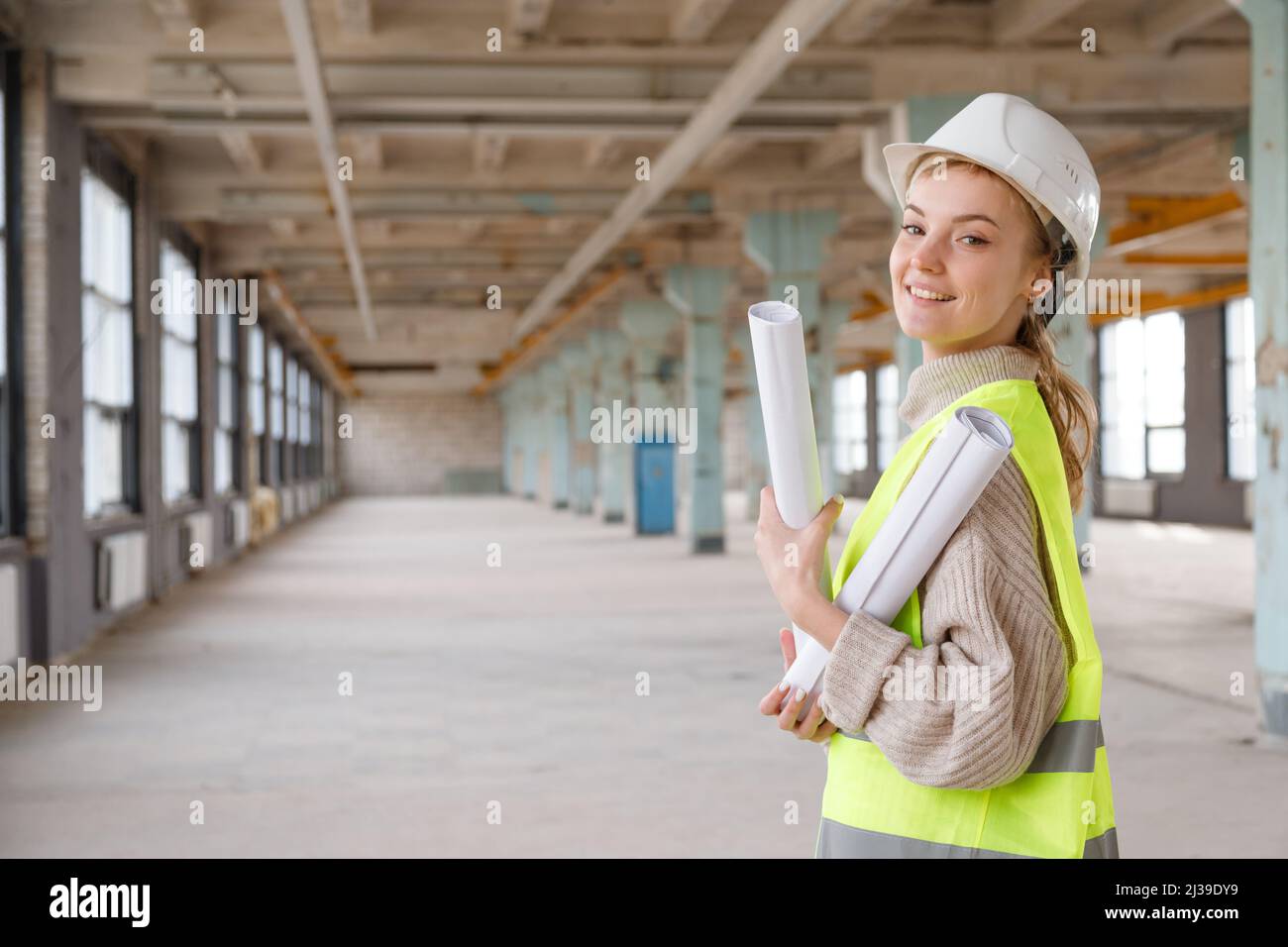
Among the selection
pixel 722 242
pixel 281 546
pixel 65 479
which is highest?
pixel 722 242

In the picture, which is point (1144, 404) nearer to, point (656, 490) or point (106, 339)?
point (656, 490)

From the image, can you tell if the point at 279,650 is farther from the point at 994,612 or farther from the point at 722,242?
the point at 722,242

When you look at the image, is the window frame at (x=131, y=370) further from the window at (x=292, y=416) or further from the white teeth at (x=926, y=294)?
the window at (x=292, y=416)

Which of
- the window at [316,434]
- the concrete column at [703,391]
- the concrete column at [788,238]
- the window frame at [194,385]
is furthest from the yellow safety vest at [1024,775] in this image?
the window at [316,434]

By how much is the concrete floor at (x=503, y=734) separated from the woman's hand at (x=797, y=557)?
3.99 m

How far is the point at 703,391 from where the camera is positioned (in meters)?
23.0

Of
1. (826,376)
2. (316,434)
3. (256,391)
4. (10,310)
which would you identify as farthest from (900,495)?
(316,434)

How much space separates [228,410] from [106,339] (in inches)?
381

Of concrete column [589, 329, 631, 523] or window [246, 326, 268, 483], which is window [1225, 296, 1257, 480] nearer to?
concrete column [589, 329, 631, 523]

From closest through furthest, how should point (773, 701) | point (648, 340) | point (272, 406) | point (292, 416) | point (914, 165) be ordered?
1. point (773, 701)
2. point (914, 165)
3. point (648, 340)
4. point (272, 406)
5. point (292, 416)

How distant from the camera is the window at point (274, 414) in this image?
2995 cm

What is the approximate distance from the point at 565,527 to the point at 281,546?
7.89 metres

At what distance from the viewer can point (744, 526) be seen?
3175cm
